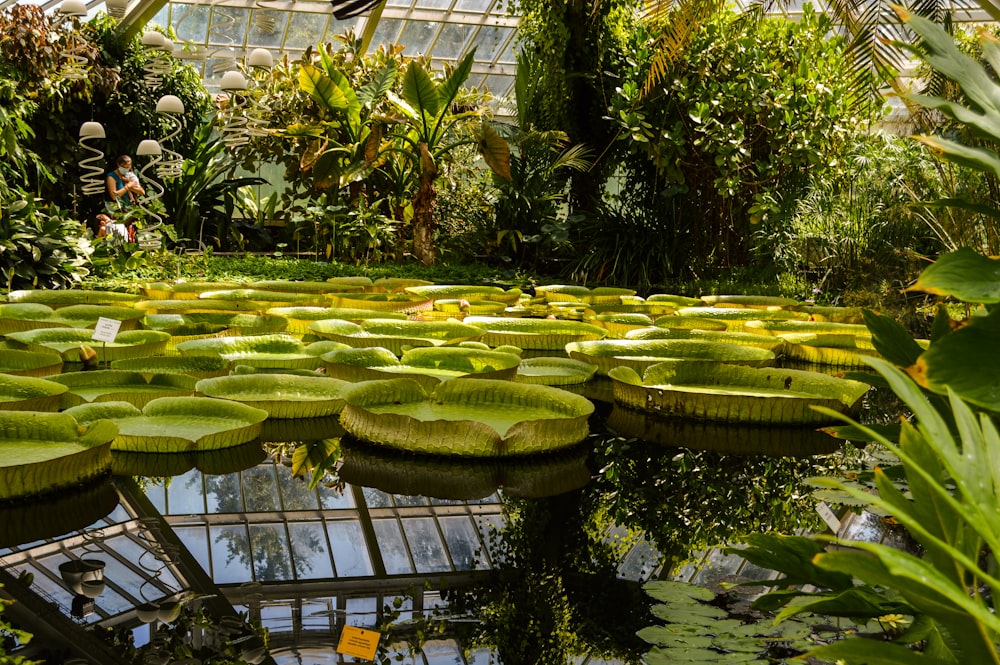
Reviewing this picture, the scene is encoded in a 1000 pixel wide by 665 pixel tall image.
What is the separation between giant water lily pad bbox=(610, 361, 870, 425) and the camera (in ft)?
10.9

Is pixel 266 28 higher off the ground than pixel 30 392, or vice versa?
pixel 266 28

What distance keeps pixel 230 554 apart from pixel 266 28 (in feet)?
52.5

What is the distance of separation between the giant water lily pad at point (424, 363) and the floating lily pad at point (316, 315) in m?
1.05

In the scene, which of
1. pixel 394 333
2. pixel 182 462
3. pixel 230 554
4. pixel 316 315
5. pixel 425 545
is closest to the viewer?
pixel 230 554

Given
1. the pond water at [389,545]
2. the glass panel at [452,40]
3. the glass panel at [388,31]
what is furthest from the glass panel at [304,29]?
the pond water at [389,545]

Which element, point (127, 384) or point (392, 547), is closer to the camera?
point (392, 547)

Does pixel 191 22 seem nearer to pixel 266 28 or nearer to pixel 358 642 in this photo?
pixel 266 28

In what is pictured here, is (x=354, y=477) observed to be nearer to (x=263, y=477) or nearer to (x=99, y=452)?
(x=263, y=477)

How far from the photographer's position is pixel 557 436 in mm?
2869

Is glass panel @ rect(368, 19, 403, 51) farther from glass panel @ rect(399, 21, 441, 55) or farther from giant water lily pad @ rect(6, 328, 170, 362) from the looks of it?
giant water lily pad @ rect(6, 328, 170, 362)

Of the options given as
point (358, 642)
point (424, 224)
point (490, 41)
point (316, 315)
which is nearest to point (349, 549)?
point (358, 642)

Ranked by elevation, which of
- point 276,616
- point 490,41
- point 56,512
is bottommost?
point 56,512

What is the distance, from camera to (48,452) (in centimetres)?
243

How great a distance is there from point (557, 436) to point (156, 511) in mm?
1239
